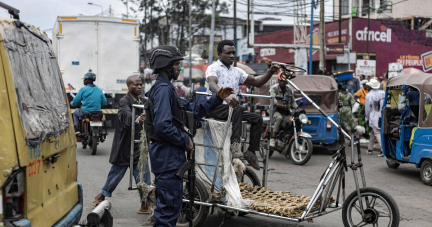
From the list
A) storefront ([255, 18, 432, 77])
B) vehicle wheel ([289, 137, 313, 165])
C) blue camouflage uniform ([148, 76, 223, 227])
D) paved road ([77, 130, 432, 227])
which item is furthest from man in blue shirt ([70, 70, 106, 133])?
storefront ([255, 18, 432, 77])

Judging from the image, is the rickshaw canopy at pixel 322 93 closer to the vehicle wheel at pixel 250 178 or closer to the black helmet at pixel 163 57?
the vehicle wheel at pixel 250 178

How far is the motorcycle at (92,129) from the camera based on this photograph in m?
12.1

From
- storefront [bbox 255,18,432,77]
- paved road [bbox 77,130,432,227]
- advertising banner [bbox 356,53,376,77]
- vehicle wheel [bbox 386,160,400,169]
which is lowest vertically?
paved road [bbox 77,130,432,227]

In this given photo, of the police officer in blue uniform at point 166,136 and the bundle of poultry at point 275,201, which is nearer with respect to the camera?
the police officer in blue uniform at point 166,136

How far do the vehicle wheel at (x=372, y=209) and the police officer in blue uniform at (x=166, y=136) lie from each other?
196cm

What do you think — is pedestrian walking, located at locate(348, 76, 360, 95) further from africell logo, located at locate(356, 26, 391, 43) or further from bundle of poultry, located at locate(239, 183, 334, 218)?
bundle of poultry, located at locate(239, 183, 334, 218)

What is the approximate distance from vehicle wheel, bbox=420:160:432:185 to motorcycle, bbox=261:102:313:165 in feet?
Result: 8.65

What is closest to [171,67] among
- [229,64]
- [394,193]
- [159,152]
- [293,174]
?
[159,152]

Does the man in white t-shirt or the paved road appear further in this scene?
the paved road

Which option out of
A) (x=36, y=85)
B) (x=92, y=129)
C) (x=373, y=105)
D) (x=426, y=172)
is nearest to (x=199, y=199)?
(x=36, y=85)

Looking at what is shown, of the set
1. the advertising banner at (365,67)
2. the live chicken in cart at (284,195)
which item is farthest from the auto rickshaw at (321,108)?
the advertising banner at (365,67)

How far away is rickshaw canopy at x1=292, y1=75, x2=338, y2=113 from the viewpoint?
1303 cm

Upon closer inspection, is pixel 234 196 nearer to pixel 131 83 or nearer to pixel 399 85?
pixel 131 83

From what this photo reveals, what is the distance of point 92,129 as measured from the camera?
12.1 meters
